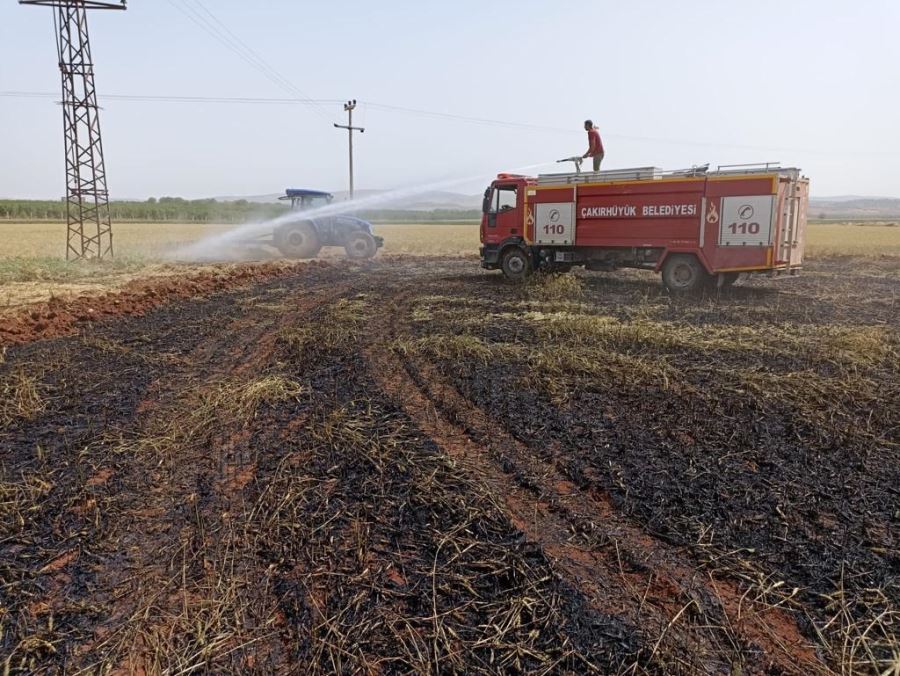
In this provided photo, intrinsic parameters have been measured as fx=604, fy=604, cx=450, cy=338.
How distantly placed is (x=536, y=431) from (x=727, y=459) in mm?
1399

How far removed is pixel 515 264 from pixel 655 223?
379cm

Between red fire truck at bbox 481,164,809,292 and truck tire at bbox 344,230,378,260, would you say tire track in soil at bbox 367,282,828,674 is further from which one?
truck tire at bbox 344,230,378,260

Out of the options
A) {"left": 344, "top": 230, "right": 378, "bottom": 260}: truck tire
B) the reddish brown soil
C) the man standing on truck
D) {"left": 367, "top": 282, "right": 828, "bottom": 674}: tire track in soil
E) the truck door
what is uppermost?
the man standing on truck

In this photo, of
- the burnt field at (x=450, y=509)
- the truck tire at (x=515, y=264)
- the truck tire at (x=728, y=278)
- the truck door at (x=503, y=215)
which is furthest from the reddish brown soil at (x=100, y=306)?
the truck tire at (x=728, y=278)

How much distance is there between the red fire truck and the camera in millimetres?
12383

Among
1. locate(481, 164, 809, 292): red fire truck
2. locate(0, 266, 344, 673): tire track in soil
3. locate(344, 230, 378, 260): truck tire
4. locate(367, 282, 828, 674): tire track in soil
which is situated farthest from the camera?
locate(344, 230, 378, 260): truck tire

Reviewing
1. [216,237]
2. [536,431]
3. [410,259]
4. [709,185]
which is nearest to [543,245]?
[709,185]

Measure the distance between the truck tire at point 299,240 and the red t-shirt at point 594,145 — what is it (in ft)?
38.5

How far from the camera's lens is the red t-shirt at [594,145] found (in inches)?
591

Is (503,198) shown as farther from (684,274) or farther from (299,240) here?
(299,240)

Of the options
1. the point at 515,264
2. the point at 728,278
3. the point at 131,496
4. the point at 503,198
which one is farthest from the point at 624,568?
the point at 503,198

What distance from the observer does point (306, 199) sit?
79.5 feet

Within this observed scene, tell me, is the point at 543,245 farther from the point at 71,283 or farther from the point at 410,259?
the point at 71,283

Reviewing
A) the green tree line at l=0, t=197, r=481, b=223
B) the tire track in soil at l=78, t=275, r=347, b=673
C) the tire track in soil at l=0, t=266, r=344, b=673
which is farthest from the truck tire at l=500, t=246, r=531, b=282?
the green tree line at l=0, t=197, r=481, b=223
